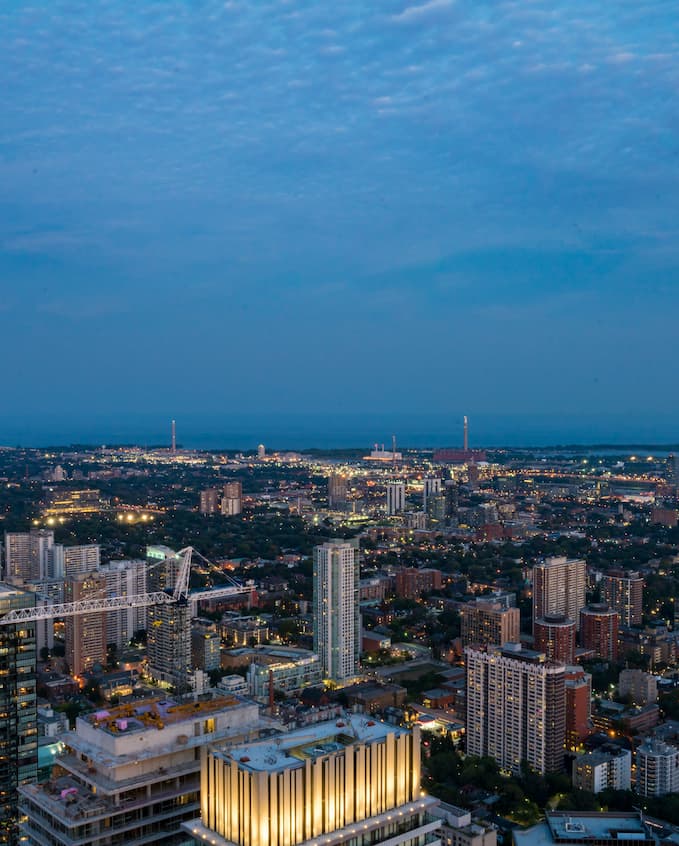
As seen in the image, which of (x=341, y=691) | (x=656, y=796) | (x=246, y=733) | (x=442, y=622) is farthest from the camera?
(x=442, y=622)

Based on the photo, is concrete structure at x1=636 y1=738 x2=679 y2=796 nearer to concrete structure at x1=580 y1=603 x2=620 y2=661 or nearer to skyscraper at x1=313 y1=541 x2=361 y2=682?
concrete structure at x1=580 y1=603 x2=620 y2=661

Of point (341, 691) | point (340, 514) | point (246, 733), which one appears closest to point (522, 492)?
point (340, 514)

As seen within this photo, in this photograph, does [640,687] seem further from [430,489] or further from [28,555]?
[430,489]

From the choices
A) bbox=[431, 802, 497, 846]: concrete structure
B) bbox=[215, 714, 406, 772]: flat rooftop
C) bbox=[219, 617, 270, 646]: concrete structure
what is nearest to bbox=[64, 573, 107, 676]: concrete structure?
bbox=[219, 617, 270, 646]: concrete structure

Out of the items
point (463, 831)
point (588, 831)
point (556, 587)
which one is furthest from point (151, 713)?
point (556, 587)

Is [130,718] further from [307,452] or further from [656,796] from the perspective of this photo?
[307,452]
